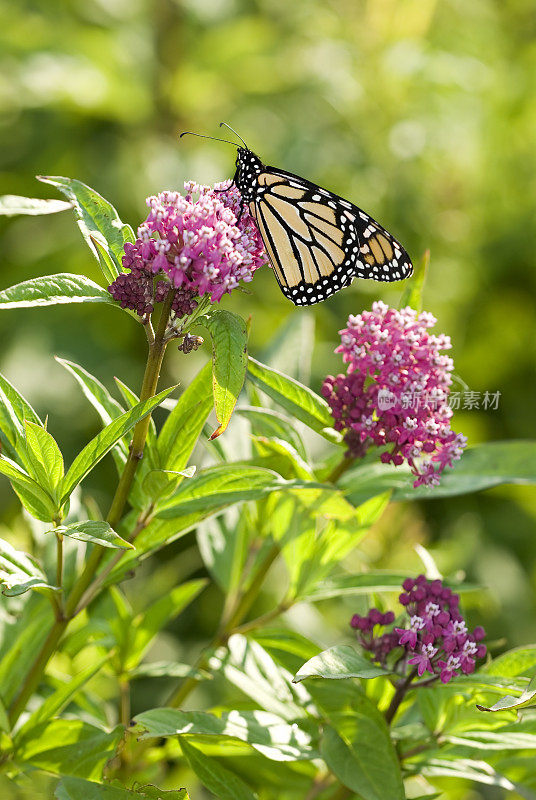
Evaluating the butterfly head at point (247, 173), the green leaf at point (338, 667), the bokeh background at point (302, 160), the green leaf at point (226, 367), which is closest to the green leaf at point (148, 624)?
the green leaf at point (338, 667)

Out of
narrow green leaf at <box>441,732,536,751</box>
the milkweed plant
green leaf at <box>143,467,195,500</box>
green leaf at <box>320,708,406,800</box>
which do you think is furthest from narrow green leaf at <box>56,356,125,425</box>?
narrow green leaf at <box>441,732,536,751</box>

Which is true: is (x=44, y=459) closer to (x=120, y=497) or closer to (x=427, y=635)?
(x=120, y=497)

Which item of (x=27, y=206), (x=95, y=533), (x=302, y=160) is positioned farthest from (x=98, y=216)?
(x=302, y=160)

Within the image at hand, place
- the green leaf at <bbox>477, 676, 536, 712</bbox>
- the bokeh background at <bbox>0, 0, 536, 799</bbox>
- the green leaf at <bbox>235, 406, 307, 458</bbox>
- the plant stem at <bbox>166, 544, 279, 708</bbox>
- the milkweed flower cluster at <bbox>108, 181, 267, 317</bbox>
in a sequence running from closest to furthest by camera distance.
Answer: the green leaf at <bbox>477, 676, 536, 712</bbox> → the milkweed flower cluster at <bbox>108, 181, 267, 317</bbox> → the green leaf at <bbox>235, 406, 307, 458</bbox> → the plant stem at <bbox>166, 544, 279, 708</bbox> → the bokeh background at <bbox>0, 0, 536, 799</bbox>

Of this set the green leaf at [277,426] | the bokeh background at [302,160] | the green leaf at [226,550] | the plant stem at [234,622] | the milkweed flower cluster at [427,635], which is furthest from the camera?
the bokeh background at [302,160]

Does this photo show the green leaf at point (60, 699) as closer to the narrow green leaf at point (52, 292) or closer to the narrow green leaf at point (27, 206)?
the narrow green leaf at point (52, 292)

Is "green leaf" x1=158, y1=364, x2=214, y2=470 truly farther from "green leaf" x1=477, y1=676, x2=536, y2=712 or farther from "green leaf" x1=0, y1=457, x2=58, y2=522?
"green leaf" x1=477, y1=676, x2=536, y2=712
